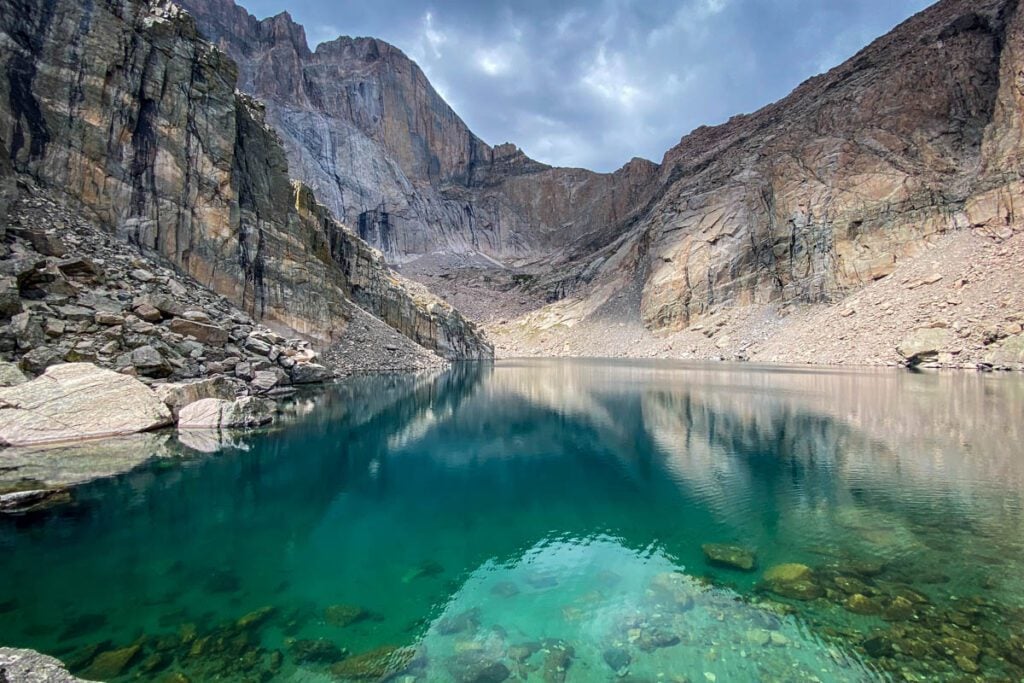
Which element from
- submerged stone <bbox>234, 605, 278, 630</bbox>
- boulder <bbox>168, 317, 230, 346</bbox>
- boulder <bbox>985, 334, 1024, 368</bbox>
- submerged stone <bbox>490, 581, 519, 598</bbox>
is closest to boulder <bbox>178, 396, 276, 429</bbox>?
boulder <bbox>168, 317, 230, 346</bbox>

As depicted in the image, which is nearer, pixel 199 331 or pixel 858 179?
pixel 199 331

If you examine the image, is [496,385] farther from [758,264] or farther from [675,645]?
[758,264]

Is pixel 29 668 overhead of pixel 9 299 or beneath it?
beneath

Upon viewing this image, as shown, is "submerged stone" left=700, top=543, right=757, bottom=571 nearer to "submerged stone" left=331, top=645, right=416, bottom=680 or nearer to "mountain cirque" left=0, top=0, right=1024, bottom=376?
"submerged stone" left=331, top=645, right=416, bottom=680

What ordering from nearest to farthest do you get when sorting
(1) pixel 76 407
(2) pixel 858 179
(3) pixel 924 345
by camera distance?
(1) pixel 76 407 < (3) pixel 924 345 < (2) pixel 858 179

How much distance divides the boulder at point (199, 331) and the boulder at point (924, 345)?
188 ft

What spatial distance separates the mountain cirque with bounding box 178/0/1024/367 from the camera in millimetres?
60469

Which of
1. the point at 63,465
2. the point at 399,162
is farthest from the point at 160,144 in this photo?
the point at 399,162

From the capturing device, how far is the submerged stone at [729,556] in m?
8.21

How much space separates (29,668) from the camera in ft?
12.6

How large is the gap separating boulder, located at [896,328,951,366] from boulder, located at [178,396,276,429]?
181 ft

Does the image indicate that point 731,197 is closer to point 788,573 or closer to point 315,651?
point 788,573

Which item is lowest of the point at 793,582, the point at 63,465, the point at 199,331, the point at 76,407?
the point at 793,582

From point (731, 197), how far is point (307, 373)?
8012 cm
